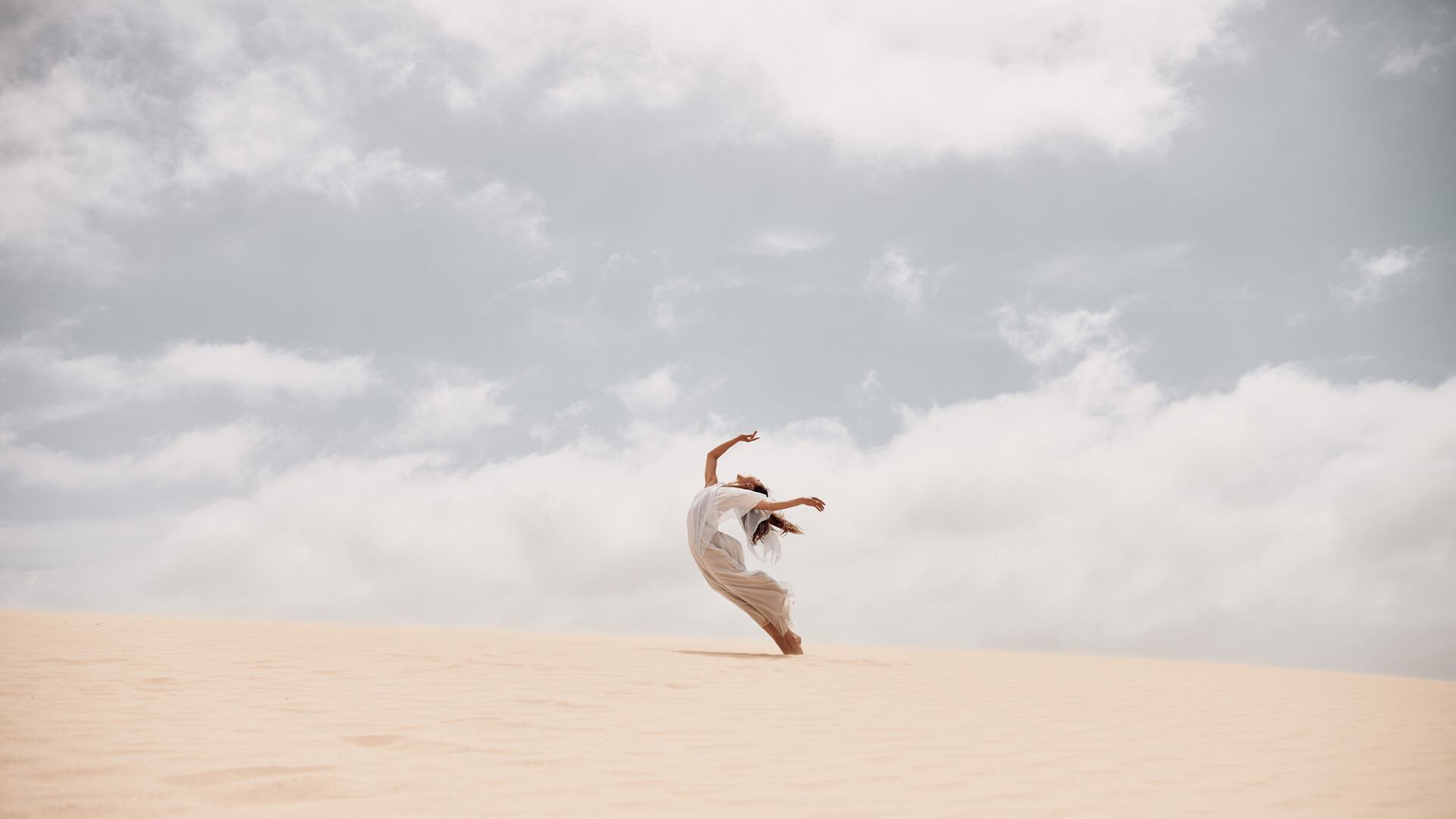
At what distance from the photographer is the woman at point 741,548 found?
952 centimetres

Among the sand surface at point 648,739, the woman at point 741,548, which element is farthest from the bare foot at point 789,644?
the sand surface at point 648,739

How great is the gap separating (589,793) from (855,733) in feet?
6.52

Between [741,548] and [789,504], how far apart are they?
1.38 meters

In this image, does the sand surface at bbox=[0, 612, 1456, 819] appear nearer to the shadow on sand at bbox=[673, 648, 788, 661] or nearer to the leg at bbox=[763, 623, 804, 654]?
the shadow on sand at bbox=[673, 648, 788, 661]

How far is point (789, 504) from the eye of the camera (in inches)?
347

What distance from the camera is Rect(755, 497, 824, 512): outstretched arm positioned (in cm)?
854

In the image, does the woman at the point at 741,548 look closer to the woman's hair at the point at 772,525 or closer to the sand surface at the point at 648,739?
the woman's hair at the point at 772,525

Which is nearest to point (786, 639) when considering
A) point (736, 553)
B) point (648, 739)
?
point (736, 553)

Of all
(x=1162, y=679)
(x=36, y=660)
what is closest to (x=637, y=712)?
(x=36, y=660)

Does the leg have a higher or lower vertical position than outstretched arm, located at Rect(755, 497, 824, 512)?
lower

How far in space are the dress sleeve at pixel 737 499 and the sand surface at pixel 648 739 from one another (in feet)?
5.41

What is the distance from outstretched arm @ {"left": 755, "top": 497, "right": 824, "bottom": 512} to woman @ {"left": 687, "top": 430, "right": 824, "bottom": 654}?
0.05 m

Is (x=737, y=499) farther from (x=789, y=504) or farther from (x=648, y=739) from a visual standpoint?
(x=648, y=739)

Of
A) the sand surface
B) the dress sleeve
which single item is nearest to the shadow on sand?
the sand surface
